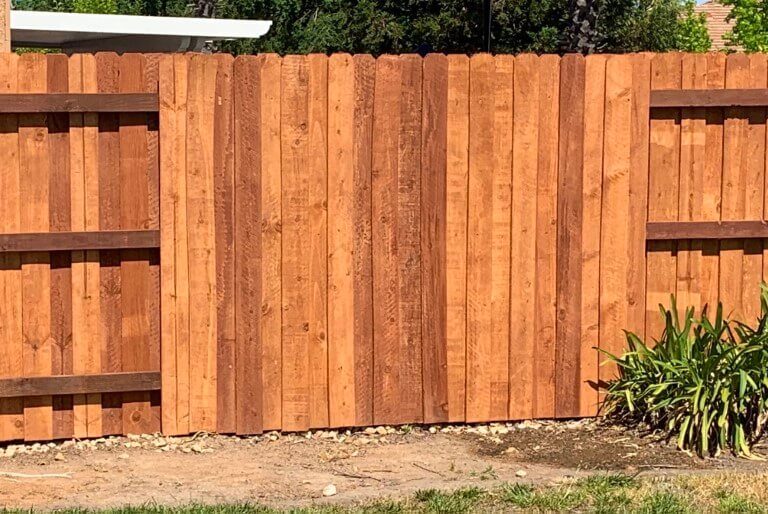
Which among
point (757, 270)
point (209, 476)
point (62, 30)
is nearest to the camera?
point (209, 476)

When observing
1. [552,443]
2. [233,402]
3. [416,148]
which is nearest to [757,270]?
[552,443]

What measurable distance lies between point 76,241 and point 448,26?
80.8ft

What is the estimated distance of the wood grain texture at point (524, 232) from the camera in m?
7.39

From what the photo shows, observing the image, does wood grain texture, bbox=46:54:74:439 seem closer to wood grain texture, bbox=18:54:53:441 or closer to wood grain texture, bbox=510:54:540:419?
wood grain texture, bbox=18:54:53:441

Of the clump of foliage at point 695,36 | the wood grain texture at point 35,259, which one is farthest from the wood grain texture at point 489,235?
the clump of foliage at point 695,36

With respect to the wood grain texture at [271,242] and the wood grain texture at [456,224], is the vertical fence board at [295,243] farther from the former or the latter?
the wood grain texture at [456,224]

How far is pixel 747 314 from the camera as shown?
779 centimetres

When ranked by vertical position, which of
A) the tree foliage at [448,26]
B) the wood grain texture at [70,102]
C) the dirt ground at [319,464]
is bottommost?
the dirt ground at [319,464]

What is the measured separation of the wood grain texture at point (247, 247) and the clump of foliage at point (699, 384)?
208 cm

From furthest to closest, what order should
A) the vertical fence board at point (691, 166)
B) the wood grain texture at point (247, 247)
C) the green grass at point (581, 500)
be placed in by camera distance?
the vertical fence board at point (691, 166) → the wood grain texture at point (247, 247) → the green grass at point (581, 500)

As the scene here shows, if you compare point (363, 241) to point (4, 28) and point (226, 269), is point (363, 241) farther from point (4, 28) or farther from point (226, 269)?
point (4, 28)

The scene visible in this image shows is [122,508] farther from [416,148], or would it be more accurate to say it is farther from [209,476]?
[416,148]

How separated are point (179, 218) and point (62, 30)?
565 cm

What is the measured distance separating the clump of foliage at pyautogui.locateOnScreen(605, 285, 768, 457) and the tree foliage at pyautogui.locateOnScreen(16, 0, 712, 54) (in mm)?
21661
